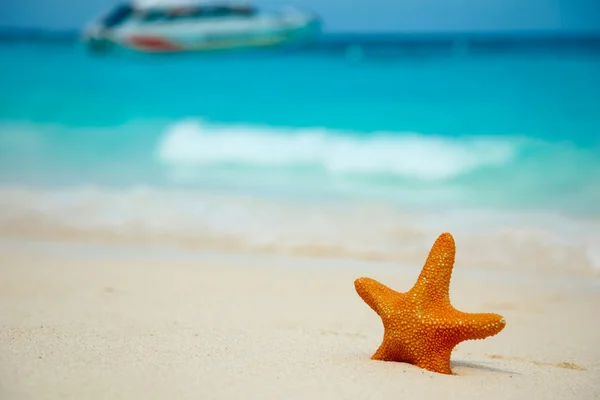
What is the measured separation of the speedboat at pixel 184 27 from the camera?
21.1m

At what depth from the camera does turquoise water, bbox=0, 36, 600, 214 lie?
852 cm

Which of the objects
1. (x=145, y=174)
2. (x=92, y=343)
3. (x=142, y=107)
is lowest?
(x=92, y=343)

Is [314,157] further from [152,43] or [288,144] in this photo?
[152,43]

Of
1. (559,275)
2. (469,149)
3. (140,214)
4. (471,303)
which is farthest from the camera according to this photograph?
(469,149)

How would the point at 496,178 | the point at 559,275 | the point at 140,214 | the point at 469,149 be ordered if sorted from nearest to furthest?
1. the point at 559,275
2. the point at 140,214
3. the point at 496,178
4. the point at 469,149

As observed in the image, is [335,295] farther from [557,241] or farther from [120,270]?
[557,241]

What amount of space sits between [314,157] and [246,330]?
22.8ft

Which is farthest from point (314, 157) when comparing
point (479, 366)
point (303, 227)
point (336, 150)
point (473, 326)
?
point (473, 326)

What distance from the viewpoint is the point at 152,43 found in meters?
21.6

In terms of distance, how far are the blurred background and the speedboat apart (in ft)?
0.22

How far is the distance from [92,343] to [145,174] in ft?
20.9

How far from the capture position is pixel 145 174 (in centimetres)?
906

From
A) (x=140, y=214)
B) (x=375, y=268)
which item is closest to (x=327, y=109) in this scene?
(x=140, y=214)

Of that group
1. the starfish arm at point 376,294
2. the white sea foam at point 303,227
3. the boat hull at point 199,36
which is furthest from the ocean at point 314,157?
the starfish arm at point 376,294
